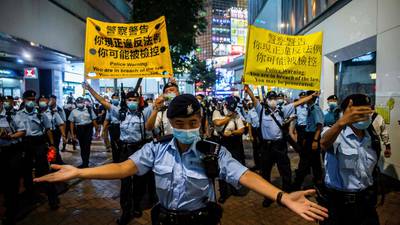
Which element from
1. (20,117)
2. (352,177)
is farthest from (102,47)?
(352,177)

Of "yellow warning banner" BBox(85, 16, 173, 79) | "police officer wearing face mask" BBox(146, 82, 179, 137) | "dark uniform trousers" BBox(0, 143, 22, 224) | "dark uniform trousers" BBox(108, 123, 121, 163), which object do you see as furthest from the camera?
"dark uniform trousers" BBox(108, 123, 121, 163)

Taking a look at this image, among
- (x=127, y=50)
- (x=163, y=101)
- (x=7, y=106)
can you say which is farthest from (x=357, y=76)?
(x=7, y=106)

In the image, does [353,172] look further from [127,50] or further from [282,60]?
[127,50]

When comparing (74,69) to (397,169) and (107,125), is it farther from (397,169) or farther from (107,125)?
(397,169)

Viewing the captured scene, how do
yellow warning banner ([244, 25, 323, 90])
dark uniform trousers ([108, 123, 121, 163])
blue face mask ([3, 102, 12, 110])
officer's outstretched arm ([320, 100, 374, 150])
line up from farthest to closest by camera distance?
blue face mask ([3, 102, 12, 110]) → dark uniform trousers ([108, 123, 121, 163]) → yellow warning banner ([244, 25, 323, 90]) → officer's outstretched arm ([320, 100, 374, 150])

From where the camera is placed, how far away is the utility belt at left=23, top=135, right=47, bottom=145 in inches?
230

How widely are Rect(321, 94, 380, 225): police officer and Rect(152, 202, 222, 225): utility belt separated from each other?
1.36m

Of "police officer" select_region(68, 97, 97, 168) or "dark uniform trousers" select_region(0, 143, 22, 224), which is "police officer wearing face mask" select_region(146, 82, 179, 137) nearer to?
"dark uniform trousers" select_region(0, 143, 22, 224)

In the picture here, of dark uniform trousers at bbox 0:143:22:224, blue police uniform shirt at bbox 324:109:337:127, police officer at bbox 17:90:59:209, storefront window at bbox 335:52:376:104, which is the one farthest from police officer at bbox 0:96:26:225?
storefront window at bbox 335:52:376:104

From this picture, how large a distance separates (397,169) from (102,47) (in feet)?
21.7

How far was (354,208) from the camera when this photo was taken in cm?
298

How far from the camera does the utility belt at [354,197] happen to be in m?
2.98

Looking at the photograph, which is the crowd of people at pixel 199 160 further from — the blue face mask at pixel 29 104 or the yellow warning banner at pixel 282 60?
the yellow warning banner at pixel 282 60

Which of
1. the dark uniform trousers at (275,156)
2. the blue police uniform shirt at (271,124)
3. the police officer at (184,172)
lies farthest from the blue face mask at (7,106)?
the police officer at (184,172)
